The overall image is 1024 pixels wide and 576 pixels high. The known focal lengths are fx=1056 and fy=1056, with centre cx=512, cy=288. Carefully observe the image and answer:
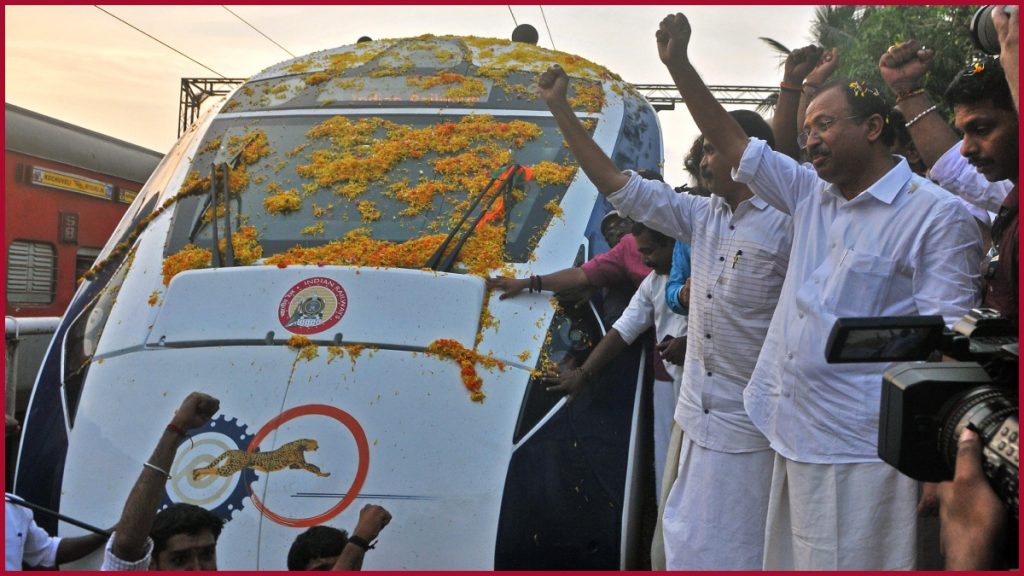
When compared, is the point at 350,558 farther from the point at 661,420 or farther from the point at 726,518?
the point at 661,420

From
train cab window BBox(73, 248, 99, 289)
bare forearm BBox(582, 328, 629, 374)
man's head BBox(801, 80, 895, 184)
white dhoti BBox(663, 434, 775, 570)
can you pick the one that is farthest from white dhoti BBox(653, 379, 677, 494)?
train cab window BBox(73, 248, 99, 289)

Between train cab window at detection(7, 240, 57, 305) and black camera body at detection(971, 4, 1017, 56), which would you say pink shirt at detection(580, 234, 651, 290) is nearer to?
black camera body at detection(971, 4, 1017, 56)

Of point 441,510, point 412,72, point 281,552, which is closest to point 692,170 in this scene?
point 441,510

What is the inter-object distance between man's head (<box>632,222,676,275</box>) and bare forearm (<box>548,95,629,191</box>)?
60 cm

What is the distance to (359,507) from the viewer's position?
3.17 metres

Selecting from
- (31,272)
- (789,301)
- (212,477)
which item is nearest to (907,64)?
(789,301)

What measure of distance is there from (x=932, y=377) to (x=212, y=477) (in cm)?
227

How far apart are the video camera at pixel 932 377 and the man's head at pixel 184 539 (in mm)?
2005

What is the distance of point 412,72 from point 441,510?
2.77 meters

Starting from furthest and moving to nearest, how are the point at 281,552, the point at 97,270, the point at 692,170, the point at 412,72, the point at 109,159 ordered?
the point at 109,159
the point at 412,72
the point at 97,270
the point at 692,170
the point at 281,552

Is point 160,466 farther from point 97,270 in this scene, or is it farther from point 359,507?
point 97,270

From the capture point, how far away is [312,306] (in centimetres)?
374

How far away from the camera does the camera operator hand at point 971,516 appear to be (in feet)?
4.80

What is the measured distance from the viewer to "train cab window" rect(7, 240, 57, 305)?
9.84 m
